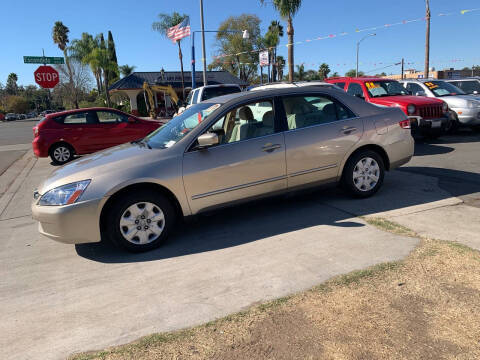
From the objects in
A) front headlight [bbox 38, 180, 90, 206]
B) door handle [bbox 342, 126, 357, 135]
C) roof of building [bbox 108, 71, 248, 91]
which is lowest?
front headlight [bbox 38, 180, 90, 206]

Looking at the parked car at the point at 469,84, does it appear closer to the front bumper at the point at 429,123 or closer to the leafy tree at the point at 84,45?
the front bumper at the point at 429,123

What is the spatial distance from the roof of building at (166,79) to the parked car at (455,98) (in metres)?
31.7

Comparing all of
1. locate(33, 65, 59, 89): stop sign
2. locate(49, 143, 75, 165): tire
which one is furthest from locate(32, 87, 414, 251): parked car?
locate(33, 65, 59, 89): stop sign

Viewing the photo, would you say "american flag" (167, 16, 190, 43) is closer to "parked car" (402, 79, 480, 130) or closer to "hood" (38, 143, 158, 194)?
"parked car" (402, 79, 480, 130)

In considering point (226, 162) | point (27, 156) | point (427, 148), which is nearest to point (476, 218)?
point (226, 162)

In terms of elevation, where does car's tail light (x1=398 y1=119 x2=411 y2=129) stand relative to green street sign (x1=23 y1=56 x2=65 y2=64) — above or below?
below

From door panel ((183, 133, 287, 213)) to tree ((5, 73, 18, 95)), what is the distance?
13478 cm

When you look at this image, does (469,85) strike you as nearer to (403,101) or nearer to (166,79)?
(403,101)

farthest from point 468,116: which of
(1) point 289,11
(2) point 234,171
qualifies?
(1) point 289,11

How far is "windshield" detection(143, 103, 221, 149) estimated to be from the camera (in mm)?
4496

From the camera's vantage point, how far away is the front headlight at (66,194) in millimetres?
3830

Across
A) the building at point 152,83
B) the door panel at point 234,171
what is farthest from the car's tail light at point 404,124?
the building at point 152,83

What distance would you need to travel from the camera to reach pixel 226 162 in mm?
4320

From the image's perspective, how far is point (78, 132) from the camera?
1108cm
